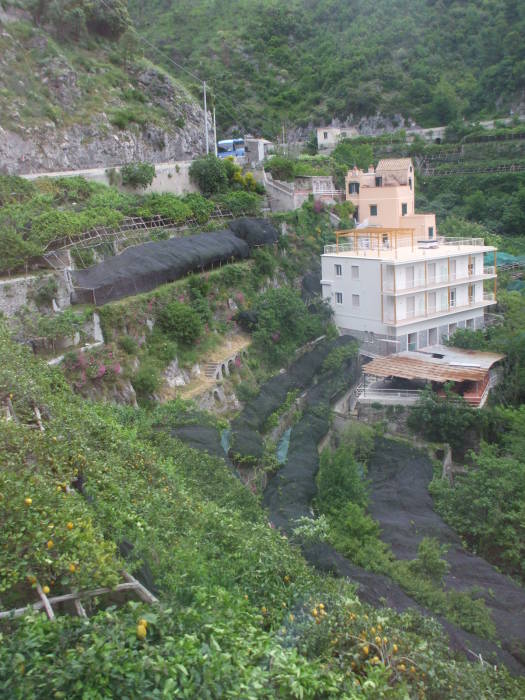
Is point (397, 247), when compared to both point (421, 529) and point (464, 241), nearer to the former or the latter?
point (464, 241)

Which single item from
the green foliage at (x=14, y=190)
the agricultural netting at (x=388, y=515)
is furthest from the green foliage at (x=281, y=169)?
the agricultural netting at (x=388, y=515)

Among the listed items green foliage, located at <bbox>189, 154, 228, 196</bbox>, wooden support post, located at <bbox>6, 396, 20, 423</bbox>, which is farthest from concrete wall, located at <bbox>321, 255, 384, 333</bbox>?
wooden support post, located at <bbox>6, 396, 20, 423</bbox>

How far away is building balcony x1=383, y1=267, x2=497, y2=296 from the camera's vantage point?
22.8 meters

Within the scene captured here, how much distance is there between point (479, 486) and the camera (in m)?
15.2

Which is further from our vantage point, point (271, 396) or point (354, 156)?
point (354, 156)

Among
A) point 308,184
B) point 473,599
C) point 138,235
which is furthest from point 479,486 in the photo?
point 308,184

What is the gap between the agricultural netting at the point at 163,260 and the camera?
17.9 m

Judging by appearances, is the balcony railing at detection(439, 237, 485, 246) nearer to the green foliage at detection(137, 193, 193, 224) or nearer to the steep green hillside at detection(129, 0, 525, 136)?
the green foliage at detection(137, 193, 193, 224)

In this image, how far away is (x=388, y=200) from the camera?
106 feet

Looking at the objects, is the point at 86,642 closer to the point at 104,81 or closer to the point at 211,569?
the point at 211,569

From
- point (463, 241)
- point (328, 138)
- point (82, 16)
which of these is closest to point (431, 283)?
point (463, 241)

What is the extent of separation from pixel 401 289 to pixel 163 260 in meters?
8.60

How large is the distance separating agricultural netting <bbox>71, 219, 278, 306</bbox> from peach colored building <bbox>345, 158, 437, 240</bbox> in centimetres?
788

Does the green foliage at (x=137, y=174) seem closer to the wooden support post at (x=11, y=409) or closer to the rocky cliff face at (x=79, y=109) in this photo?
the rocky cliff face at (x=79, y=109)
